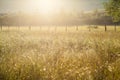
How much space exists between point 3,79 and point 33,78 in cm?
90

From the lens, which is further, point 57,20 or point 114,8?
point 57,20

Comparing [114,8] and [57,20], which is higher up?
[114,8]

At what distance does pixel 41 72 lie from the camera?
7793 mm

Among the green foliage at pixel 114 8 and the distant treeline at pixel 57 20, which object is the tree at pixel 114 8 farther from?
the distant treeline at pixel 57 20

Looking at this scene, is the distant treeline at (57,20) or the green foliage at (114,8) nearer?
the green foliage at (114,8)

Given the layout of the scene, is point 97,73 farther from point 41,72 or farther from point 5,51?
point 5,51

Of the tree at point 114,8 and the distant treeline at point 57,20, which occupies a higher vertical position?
the tree at point 114,8

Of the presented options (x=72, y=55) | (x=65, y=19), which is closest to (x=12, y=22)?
(x=65, y=19)

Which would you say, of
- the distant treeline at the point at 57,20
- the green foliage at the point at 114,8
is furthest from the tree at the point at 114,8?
the distant treeline at the point at 57,20

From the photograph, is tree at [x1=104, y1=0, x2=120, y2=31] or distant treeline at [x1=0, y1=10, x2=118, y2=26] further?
distant treeline at [x1=0, y1=10, x2=118, y2=26]

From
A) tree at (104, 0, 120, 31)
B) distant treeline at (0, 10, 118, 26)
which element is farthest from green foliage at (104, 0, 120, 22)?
distant treeline at (0, 10, 118, 26)

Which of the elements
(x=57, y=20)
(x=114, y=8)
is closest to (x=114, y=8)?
(x=114, y=8)

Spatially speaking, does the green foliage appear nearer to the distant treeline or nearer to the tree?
the tree

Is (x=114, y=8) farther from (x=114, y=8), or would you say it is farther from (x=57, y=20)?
(x=57, y=20)
